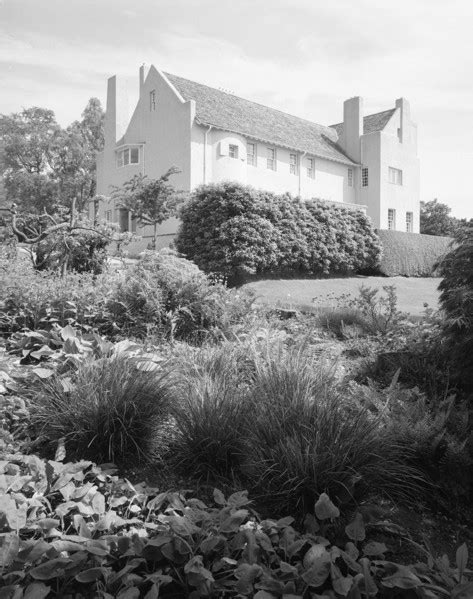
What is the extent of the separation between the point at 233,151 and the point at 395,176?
39.6ft

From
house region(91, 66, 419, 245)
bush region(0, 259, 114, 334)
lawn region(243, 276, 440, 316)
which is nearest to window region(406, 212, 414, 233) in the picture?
house region(91, 66, 419, 245)

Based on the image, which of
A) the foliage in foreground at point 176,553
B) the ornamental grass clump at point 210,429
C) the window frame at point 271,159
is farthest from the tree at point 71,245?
the window frame at point 271,159

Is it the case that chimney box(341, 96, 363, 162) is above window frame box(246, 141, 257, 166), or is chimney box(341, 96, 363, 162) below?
above

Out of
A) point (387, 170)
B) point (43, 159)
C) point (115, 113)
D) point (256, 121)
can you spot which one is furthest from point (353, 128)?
point (43, 159)

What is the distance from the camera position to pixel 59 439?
10.2 ft

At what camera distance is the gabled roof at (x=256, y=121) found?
83.8 ft

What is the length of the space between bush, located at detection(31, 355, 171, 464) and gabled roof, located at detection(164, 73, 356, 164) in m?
22.2

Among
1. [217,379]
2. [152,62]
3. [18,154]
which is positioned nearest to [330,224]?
[152,62]

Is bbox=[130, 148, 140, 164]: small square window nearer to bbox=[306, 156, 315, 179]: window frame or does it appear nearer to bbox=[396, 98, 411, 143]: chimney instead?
bbox=[306, 156, 315, 179]: window frame

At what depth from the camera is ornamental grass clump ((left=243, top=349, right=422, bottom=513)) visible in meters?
2.70

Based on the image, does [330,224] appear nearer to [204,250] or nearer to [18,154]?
[204,250]

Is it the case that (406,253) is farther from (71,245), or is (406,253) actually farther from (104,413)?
(104,413)

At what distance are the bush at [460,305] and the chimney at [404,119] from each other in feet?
102

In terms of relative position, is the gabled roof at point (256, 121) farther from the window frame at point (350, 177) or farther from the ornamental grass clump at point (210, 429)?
the ornamental grass clump at point (210, 429)
